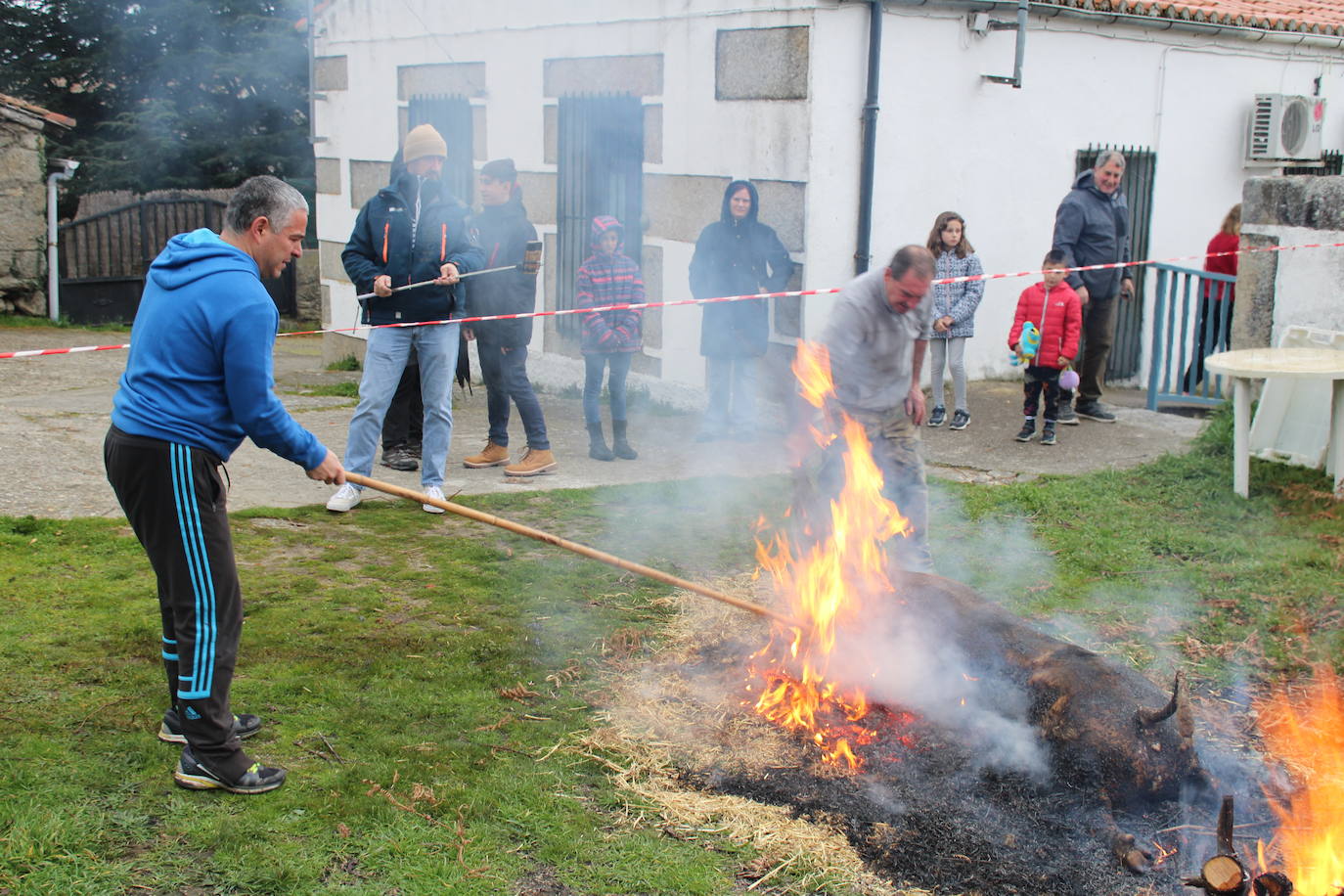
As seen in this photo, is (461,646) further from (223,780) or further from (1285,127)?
(1285,127)

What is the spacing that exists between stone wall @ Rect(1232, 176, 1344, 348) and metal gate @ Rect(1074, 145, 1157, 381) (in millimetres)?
2352

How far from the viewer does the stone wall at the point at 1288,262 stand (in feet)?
29.2

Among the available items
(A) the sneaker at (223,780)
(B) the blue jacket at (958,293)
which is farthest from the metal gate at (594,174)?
(A) the sneaker at (223,780)

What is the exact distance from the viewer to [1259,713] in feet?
16.4

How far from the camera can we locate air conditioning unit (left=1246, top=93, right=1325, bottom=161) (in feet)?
40.6

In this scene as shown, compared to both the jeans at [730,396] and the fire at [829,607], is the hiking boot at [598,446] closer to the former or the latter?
the jeans at [730,396]

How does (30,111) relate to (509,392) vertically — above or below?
above

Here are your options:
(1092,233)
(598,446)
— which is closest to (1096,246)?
(1092,233)

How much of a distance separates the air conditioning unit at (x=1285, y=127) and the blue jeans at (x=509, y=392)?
8298 millimetres

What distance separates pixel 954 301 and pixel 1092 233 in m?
1.27

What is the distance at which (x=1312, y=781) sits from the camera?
445 centimetres

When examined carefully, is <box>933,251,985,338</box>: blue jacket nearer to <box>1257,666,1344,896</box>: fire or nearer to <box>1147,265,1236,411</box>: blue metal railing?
<box>1147,265,1236,411</box>: blue metal railing

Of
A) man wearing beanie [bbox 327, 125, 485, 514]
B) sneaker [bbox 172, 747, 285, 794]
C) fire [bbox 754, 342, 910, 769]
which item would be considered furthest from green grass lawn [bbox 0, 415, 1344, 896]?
fire [bbox 754, 342, 910, 769]

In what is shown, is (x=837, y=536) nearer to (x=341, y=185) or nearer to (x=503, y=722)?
(x=503, y=722)
